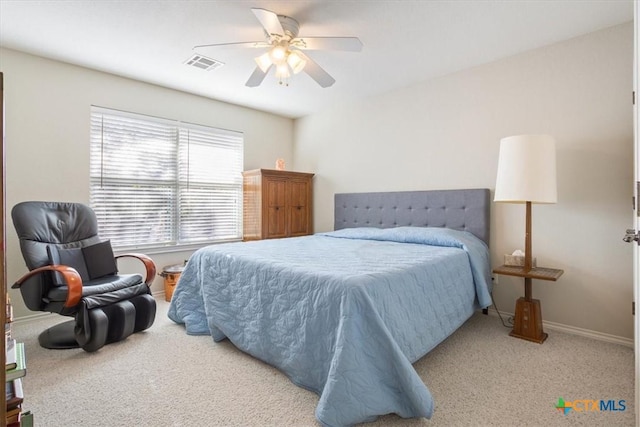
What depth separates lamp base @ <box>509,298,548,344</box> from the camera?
2.57 metres

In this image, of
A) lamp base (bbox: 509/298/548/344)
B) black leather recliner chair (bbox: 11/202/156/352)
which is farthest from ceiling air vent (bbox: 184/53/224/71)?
lamp base (bbox: 509/298/548/344)

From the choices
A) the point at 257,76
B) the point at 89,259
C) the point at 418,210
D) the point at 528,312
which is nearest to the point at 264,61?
the point at 257,76

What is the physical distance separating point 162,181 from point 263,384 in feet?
9.28

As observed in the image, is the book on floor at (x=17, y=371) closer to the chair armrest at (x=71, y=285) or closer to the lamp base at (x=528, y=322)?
the chair armrest at (x=71, y=285)

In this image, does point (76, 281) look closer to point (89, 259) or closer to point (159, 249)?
point (89, 259)

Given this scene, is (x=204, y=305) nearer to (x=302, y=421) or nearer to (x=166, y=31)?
(x=302, y=421)

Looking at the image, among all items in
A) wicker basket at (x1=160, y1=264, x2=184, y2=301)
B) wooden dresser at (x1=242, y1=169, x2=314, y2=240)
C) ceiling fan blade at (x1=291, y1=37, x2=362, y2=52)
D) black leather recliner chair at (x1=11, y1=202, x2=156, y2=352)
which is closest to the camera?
ceiling fan blade at (x1=291, y1=37, x2=362, y2=52)

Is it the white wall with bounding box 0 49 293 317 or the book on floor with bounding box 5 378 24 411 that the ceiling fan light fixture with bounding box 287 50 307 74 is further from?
the book on floor with bounding box 5 378 24 411

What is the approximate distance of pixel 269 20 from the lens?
2076 millimetres

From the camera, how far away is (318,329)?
177cm

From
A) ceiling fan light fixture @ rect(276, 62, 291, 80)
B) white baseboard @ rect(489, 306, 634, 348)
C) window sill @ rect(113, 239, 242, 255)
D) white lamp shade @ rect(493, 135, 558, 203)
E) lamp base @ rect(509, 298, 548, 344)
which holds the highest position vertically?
ceiling fan light fixture @ rect(276, 62, 291, 80)

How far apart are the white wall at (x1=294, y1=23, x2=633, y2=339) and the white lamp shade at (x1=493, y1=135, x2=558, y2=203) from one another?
0.39 m

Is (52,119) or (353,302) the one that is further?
(52,119)

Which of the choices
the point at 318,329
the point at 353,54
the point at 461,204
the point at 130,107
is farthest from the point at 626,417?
the point at 130,107
